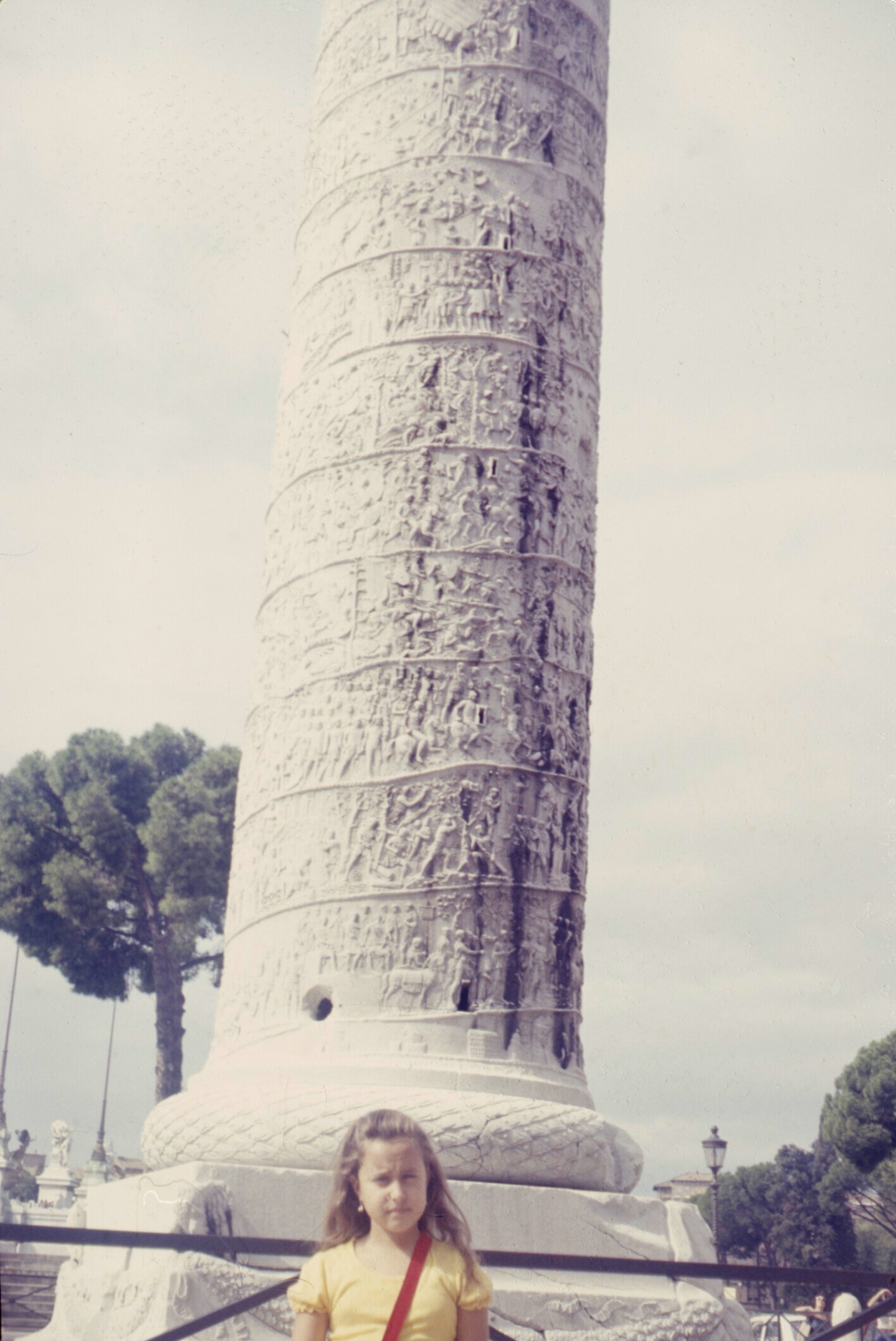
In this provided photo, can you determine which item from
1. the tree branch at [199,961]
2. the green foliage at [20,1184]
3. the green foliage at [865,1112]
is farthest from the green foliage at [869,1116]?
the green foliage at [20,1184]

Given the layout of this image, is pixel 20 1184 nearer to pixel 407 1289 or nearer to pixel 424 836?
pixel 424 836

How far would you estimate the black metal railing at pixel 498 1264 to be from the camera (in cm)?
248

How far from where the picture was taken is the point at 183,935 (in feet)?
52.6

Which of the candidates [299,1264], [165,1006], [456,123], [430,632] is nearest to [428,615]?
[430,632]

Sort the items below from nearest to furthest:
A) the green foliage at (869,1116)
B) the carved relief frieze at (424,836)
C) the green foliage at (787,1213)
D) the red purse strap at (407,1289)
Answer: the red purse strap at (407,1289), the carved relief frieze at (424,836), the green foliage at (869,1116), the green foliage at (787,1213)

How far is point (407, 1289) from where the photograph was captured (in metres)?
1.97

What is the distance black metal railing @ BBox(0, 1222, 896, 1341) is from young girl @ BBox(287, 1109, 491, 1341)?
37cm

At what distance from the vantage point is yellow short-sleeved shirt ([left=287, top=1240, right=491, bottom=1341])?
1.96 meters

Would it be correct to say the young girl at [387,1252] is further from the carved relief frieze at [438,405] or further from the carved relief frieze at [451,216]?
the carved relief frieze at [451,216]

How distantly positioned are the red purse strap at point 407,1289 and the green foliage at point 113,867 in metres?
14.0

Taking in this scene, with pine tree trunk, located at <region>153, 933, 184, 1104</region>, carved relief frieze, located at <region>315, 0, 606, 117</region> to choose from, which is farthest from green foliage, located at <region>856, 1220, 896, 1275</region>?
carved relief frieze, located at <region>315, 0, 606, 117</region>

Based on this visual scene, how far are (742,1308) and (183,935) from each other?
12511mm

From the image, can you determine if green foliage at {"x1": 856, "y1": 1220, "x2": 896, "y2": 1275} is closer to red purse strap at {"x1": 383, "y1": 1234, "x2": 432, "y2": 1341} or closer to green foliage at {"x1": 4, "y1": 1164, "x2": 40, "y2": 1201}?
green foliage at {"x1": 4, "y1": 1164, "x2": 40, "y2": 1201}

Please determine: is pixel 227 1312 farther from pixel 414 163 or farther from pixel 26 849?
pixel 26 849
